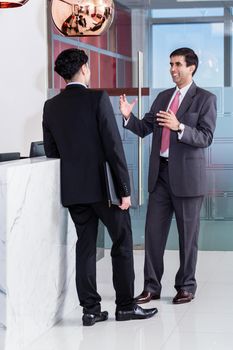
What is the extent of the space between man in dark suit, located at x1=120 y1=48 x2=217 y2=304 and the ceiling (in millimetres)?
2121

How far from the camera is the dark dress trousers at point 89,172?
5.05 meters

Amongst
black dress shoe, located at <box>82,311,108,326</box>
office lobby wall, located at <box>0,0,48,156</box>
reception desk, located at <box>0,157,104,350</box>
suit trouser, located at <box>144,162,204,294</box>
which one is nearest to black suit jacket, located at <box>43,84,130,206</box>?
reception desk, located at <box>0,157,104,350</box>

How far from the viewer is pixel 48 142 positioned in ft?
17.4

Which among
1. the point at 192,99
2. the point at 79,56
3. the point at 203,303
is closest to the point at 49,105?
the point at 79,56

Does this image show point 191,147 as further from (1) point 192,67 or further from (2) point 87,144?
(2) point 87,144

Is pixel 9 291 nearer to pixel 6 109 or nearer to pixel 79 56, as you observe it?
pixel 79 56

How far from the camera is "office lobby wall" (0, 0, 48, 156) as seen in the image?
8.53 m

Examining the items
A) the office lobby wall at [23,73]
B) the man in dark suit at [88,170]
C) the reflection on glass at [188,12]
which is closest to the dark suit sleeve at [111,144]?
the man in dark suit at [88,170]

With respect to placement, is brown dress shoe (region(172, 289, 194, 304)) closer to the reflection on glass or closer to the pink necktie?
the pink necktie

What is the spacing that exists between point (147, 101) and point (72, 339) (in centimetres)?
355

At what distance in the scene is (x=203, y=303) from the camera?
19.4ft

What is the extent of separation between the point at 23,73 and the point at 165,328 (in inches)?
156

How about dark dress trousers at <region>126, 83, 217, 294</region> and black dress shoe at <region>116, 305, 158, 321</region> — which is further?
dark dress trousers at <region>126, 83, 217, 294</region>

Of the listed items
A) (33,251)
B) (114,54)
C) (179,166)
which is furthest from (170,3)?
(33,251)
